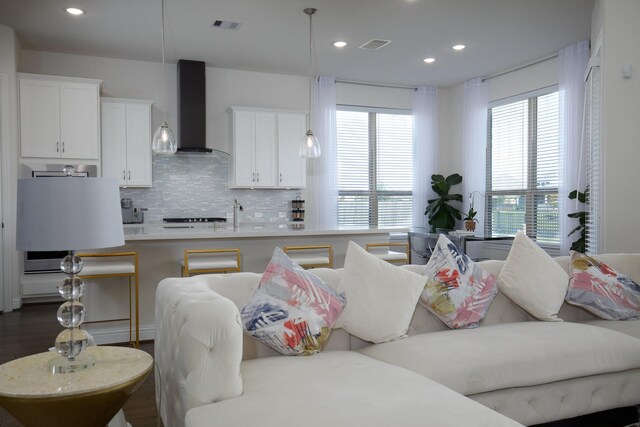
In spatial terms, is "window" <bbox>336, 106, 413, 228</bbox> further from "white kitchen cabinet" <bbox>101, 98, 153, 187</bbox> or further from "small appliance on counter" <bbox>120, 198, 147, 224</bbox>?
"small appliance on counter" <bbox>120, 198, 147, 224</bbox>

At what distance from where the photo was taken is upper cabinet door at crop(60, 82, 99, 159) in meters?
5.88

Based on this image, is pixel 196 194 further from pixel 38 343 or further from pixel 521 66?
pixel 521 66

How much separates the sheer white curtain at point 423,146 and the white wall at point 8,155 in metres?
5.54

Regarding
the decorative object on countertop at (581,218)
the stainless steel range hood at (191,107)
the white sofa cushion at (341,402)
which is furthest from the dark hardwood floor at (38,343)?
the decorative object on countertop at (581,218)

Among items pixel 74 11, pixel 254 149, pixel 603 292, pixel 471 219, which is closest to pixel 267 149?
pixel 254 149

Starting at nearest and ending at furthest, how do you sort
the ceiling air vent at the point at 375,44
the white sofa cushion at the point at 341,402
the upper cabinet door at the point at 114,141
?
1. the white sofa cushion at the point at 341,402
2. the ceiling air vent at the point at 375,44
3. the upper cabinet door at the point at 114,141

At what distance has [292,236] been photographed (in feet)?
16.4

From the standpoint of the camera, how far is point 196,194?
22.5 feet

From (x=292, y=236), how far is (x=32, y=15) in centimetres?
340

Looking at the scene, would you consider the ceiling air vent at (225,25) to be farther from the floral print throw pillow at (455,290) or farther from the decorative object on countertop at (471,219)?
the decorative object on countertop at (471,219)

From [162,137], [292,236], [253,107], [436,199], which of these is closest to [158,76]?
[253,107]

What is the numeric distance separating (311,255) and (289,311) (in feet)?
9.47

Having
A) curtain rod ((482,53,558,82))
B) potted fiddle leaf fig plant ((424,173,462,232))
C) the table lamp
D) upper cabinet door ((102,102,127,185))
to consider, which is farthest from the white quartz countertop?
curtain rod ((482,53,558,82))

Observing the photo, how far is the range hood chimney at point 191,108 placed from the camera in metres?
6.56
